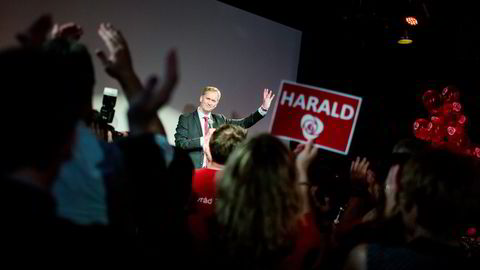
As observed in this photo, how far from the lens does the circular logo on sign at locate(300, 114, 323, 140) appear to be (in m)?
1.85

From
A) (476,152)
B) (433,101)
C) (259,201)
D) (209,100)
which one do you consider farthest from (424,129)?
(259,201)

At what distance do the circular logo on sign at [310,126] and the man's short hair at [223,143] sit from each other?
339 millimetres

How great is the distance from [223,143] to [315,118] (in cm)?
47

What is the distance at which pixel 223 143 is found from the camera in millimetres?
2033

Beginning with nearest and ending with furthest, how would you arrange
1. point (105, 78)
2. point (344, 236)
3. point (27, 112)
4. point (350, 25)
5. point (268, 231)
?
point (27, 112) → point (268, 231) → point (344, 236) → point (105, 78) → point (350, 25)

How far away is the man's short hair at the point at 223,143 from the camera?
6.63 ft

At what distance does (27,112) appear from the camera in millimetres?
760

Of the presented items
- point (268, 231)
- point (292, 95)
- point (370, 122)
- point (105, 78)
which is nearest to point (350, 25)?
point (370, 122)

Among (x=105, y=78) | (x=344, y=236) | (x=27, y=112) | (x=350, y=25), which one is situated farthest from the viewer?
(x=350, y=25)

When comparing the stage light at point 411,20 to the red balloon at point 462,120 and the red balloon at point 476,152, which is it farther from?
the red balloon at point 476,152

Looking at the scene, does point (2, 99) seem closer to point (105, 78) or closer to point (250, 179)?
point (250, 179)

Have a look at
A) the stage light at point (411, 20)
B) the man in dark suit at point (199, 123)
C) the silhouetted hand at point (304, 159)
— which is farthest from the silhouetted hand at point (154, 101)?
the stage light at point (411, 20)

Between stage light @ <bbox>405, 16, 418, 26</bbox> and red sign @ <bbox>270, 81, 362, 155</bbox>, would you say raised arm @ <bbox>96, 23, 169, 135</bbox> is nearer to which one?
red sign @ <bbox>270, 81, 362, 155</bbox>

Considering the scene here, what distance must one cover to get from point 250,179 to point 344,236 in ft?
1.67
